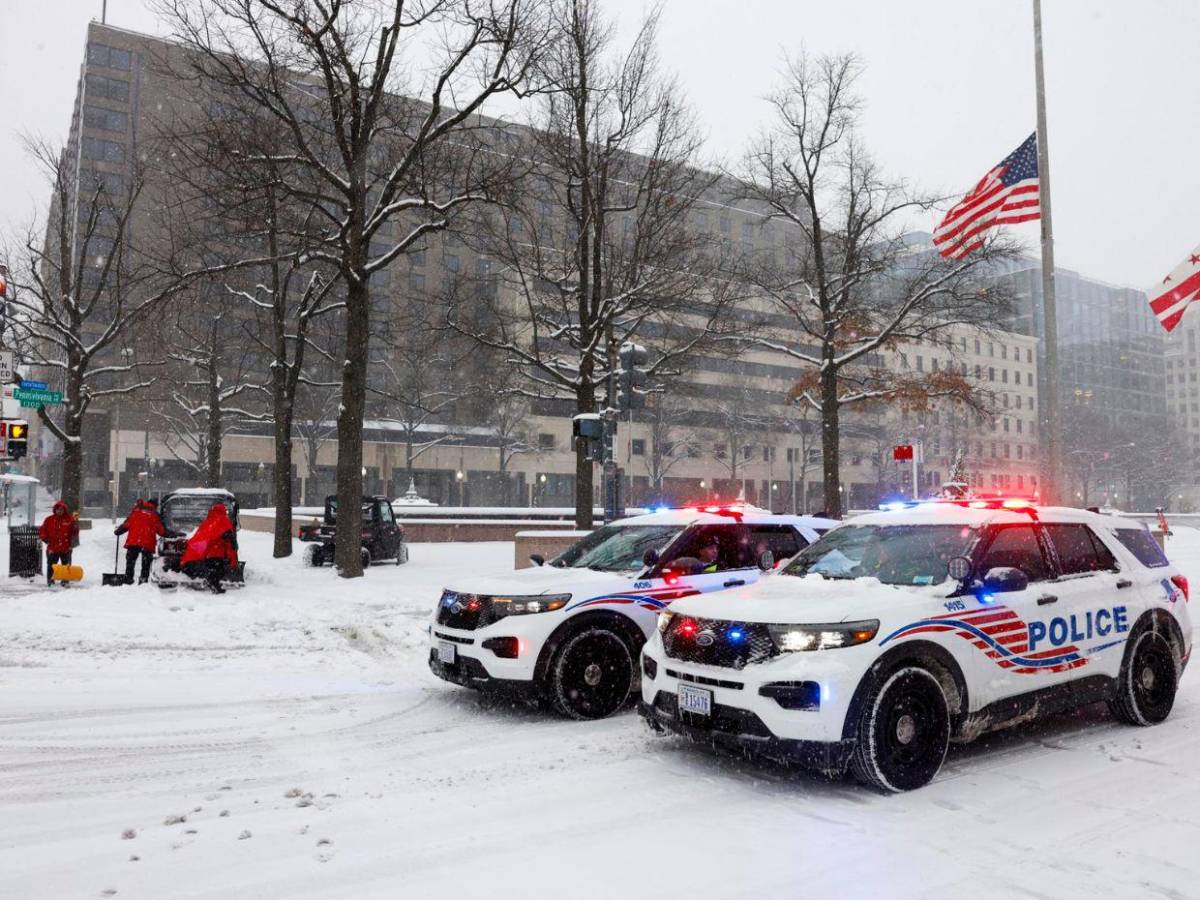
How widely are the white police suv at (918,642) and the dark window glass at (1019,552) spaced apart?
1 cm

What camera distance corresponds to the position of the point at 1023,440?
112 meters

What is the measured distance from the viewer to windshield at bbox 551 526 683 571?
842 cm

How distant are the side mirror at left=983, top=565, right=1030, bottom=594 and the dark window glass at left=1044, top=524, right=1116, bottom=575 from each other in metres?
0.97

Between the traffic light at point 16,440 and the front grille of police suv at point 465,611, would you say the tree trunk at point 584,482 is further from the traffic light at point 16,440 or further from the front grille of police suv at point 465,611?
the front grille of police suv at point 465,611

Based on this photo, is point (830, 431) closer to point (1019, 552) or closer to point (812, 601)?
point (1019, 552)

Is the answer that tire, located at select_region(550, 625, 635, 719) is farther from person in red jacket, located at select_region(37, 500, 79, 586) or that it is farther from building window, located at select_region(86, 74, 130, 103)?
building window, located at select_region(86, 74, 130, 103)

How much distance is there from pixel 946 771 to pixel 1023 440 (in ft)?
381

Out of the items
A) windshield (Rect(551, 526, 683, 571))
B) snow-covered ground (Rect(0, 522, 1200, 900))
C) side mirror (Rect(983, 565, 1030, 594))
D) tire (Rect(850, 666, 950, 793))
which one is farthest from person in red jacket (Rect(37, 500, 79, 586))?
side mirror (Rect(983, 565, 1030, 594))

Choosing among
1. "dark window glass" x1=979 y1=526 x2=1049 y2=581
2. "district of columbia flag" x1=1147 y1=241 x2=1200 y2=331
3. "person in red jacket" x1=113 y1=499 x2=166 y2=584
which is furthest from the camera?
"person in red jacket" x1=113 y1=499 x2=166 y2=584

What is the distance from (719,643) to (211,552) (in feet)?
39.0

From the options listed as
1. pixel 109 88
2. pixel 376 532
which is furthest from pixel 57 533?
pixel 109 88

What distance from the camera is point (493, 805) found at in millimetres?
5395

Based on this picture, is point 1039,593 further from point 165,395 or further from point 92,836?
point 165,395

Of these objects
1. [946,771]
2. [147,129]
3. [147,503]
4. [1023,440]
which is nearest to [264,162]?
[147,503]
